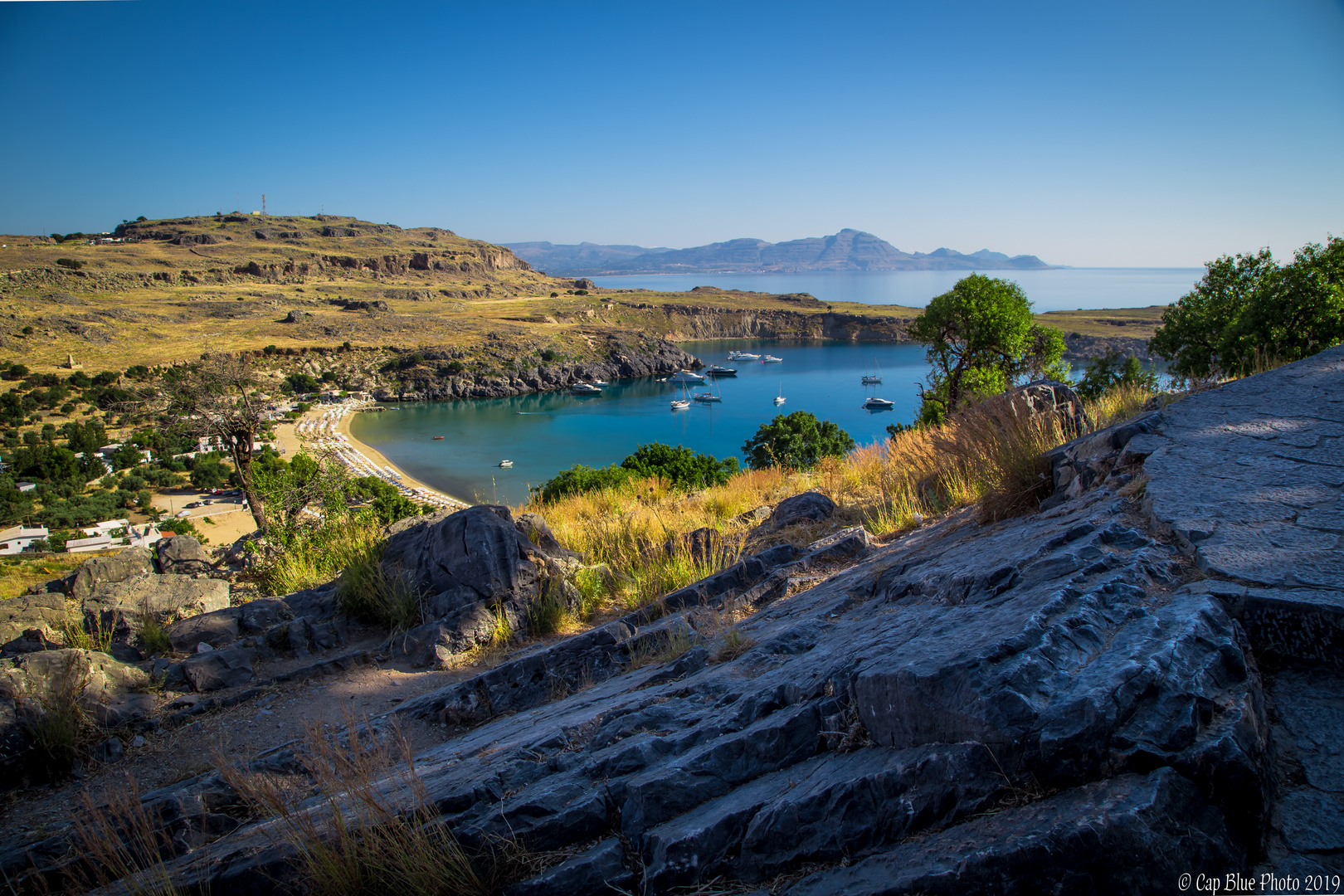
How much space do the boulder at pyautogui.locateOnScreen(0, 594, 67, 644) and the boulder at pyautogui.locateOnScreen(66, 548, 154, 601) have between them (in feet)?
4.94

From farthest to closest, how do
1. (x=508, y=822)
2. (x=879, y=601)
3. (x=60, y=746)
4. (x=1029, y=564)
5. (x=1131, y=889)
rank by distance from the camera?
(x=60, y=746)
(x=879, y=601)
(x=1029, y=564)
(x=508, y=822)
(x=1131, y=889)

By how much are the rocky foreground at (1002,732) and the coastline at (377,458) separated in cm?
3272

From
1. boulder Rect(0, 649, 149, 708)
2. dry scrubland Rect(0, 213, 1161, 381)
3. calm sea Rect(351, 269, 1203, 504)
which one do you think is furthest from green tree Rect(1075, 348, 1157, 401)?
dry scrubland Rect(0, 213, 1161, 381)

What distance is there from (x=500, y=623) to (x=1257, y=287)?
45.4 feet

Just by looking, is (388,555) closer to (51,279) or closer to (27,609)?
(27,609)

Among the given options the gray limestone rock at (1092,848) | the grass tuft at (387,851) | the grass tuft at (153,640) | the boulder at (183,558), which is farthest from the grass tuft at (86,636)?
the gray limestone rock at (1092,848)

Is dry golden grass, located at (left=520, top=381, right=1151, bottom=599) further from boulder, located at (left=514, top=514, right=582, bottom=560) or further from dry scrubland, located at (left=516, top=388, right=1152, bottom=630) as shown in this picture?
boulder, located at (left=514, top=514, right=582, bottom=560)

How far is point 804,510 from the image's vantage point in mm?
7859

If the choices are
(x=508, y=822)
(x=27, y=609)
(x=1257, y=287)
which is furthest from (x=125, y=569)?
(x=1257, y=287)

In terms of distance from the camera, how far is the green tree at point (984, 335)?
16.5 m

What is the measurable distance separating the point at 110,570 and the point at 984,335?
19168 millimetres

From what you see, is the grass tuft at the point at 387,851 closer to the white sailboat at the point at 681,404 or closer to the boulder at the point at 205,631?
the boulder at the point at 205,631

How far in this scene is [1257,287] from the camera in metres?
11.3

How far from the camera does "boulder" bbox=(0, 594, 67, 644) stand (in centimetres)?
705
